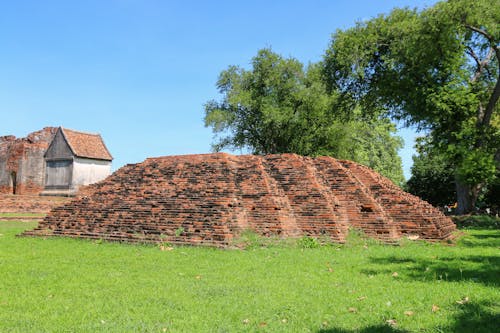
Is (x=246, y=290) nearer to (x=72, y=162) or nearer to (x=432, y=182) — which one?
(x=72, y=162)

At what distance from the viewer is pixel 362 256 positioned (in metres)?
8.98

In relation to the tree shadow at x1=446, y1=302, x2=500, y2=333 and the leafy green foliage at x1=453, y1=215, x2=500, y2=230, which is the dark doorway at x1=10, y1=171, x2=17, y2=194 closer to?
the leafy green foliage at x1=453, y1=215, x2=500, y2=230

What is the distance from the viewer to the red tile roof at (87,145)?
106ft

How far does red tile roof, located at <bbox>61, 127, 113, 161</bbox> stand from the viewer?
32375 mm

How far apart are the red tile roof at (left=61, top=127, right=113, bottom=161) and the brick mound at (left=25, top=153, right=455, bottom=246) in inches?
794

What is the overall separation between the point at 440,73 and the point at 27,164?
3070 centimetres

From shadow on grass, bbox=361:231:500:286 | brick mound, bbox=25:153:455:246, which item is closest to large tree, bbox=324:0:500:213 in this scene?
brick mound, bbox=25:153:455:246

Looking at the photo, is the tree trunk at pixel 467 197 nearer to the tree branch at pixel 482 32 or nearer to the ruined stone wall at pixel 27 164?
the tree branch at pixel 482 32

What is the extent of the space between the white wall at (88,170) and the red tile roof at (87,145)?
426mm

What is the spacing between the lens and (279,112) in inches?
1166

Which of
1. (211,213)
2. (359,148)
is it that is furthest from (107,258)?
(359,148)

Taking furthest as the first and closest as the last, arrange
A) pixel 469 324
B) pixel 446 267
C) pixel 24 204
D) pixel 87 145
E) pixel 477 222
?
pixel 87 145
pixel 24 204
pixel 477 222
pixel 446 267
pixel 469 324

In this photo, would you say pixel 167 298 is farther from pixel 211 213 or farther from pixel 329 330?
pixel 211 213

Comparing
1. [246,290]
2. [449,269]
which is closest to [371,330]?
[246,290]
